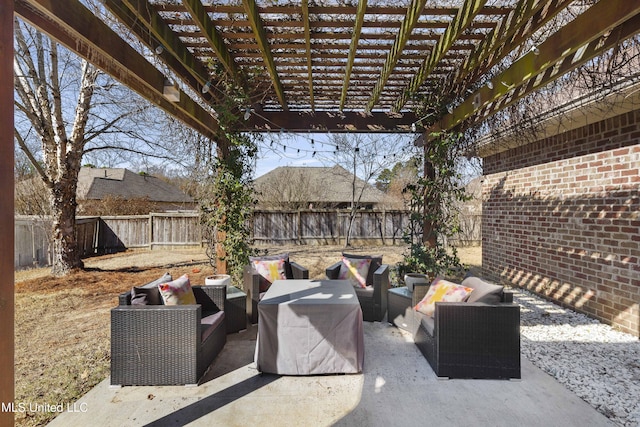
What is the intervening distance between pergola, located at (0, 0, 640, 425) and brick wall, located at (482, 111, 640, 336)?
158 centimetres

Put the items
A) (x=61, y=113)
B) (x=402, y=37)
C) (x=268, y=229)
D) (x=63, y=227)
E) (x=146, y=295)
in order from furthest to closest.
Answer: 1. (x=268, y=229)
2. (x=63, y=227)
3. (x=61, y=113)
4. (x=402, y=37)
5. (x=146, y=295)

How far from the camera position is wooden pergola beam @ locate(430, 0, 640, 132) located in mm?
2033

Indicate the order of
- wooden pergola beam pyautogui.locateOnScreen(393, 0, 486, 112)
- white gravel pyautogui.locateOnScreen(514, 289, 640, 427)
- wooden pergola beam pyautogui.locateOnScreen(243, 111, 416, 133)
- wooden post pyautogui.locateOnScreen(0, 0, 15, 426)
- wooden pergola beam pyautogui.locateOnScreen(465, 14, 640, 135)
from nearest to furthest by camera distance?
1. wooden post pyautogui.locateOnScreen(0, 0, 15, 426)
2. wooden pergola beam pyautogui.locateOnScreen(465, 14, 640, 135)
3. white gravel pyautogui.locateOnScreen(514, 289, 640, 427)
4. wooden pergola beam pyautogui.locateOnScreen(393, 0, 486, 112)
5. wooden pergola beam pyautogui.locateOnScreen(243, 111, 416, 133)

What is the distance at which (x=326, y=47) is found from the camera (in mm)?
3432

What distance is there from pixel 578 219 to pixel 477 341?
Answer: 289 centimetres

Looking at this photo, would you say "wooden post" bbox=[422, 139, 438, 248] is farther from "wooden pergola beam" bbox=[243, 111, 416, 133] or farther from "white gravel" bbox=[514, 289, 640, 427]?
"white gravel" bbox=[514, 289, 640, 427]

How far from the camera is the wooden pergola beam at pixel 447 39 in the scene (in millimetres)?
2561

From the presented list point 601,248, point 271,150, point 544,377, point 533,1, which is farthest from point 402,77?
point 544,377

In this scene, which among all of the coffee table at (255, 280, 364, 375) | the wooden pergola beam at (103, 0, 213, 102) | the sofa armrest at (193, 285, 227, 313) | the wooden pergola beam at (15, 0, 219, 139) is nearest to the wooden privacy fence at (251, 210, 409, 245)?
the wooden pergola beam at (103, 0, 213, 102)

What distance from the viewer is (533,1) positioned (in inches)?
96.3

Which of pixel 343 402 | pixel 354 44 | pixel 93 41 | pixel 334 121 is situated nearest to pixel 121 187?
pixel 334 121

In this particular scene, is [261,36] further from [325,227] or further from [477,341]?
[325,227]

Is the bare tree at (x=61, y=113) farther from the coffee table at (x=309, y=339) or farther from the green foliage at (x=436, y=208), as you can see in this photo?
the coffee table at (x=309, y=339)

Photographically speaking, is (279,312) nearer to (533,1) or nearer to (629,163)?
(533,1)
